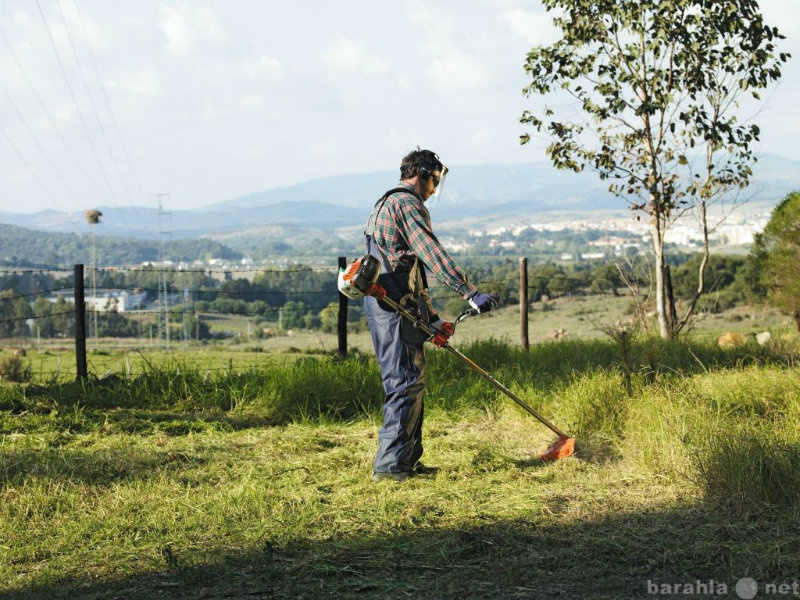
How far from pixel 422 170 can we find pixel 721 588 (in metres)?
2.93

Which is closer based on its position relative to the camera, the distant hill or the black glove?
the black glove

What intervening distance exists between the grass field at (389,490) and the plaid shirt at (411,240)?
1.25 meters

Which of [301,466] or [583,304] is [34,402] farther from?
[583,304]

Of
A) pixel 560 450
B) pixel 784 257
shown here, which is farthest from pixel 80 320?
pixel 784 257

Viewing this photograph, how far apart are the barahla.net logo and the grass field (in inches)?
0.5

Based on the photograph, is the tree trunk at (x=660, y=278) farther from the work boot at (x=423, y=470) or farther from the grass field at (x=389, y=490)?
the work boot at (x=423, y=470)

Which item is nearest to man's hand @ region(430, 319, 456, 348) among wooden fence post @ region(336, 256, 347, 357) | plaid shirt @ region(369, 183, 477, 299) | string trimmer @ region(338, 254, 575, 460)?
string trimmer @ region(338, 254, 575, 460)

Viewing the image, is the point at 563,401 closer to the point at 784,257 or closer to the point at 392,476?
the point at 392,476

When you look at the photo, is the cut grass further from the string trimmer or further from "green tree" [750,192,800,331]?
"green tree" [750,192,800,331]

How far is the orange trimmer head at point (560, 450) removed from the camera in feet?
20.0

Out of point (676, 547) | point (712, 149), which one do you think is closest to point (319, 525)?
point (676, 547)

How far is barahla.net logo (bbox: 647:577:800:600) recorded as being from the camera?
3.75 metres

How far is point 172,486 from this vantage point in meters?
5.57

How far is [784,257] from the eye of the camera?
1210 cm
